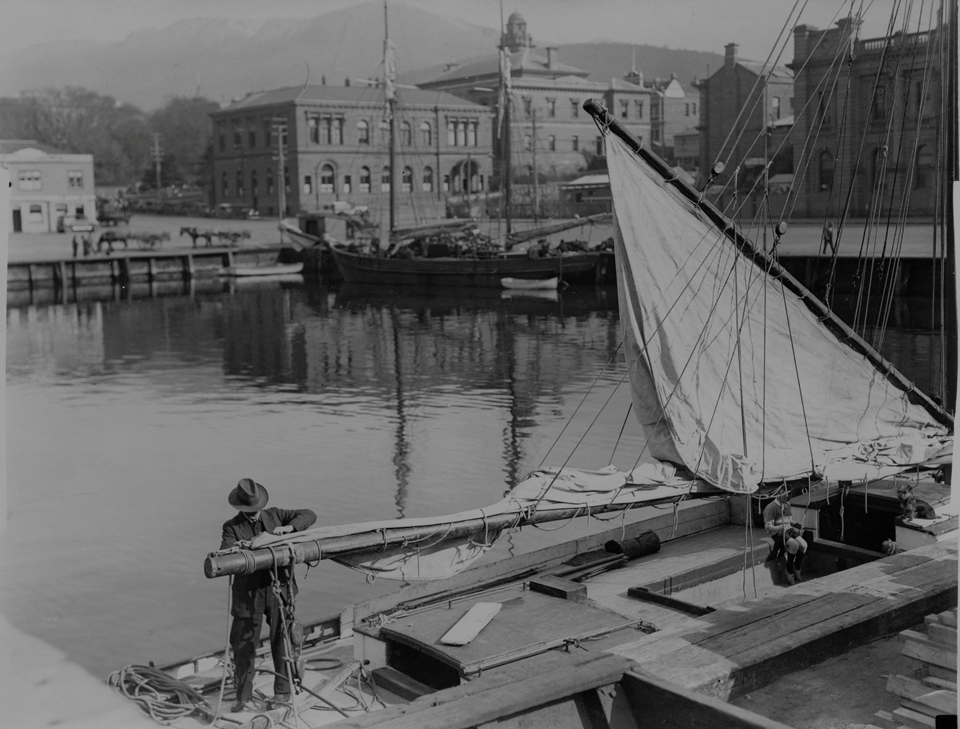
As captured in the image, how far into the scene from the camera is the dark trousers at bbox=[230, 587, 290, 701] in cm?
855

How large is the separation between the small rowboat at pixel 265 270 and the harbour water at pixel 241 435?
678 inches

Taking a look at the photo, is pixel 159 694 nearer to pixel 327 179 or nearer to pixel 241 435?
pixel 241 435

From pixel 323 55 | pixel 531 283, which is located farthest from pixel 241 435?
pixel 323 55

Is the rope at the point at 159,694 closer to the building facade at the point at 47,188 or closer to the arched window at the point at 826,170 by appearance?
the arched window at the point at 826,170

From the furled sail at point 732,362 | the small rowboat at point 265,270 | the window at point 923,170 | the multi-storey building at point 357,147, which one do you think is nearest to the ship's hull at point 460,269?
the small rowboat at point 265,270

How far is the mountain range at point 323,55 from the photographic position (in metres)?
131

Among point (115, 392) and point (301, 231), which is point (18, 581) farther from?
point (301, 231)

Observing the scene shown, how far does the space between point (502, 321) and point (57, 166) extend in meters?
52.0

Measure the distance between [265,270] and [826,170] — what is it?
34849mm

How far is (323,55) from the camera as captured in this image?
161 metres

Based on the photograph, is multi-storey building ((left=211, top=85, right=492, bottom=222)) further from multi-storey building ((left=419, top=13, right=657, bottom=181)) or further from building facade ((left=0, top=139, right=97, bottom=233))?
building facade ((left=0, top=139, right=97, bottom=233))

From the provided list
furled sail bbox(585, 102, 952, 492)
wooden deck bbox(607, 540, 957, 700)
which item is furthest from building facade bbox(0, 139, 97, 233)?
wooden deck bbox(607, 540, 957, 700)

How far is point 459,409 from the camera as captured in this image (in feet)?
92.7

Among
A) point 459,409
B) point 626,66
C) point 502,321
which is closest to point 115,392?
point 459,409
